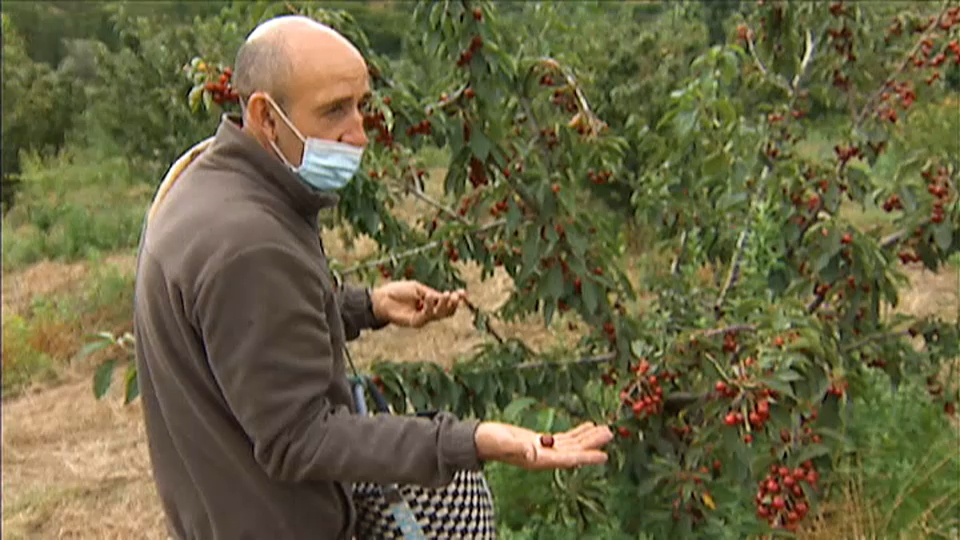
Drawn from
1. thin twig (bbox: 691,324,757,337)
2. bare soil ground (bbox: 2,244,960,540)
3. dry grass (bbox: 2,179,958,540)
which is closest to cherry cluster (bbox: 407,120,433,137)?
thin twig (bbox: 691,324,757,337)

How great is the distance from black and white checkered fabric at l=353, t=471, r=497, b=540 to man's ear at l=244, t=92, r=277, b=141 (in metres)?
0.57

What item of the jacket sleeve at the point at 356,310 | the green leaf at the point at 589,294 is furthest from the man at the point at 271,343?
the green leaf at the point at 589,294

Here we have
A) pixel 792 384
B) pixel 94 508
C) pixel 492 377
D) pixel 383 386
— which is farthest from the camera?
A: pixel 94 508

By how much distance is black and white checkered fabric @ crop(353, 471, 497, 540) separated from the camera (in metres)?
1.48

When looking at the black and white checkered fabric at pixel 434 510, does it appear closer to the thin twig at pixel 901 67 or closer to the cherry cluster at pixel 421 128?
the cherry cluster at pixel 421 128

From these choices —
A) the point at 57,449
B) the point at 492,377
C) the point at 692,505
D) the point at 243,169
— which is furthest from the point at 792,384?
the point at 57,449

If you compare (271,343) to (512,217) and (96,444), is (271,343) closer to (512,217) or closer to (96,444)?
(512,217)

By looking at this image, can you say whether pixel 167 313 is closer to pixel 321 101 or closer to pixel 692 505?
pixel 321 101

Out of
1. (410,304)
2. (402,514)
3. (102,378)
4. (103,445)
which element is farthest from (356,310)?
(103,445)

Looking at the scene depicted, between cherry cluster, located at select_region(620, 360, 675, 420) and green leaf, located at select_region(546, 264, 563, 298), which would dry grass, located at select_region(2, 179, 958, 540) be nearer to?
cherry cluster, located at select_region(620, 360, 675, 420)

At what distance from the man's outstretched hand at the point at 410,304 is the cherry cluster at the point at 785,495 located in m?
0.82

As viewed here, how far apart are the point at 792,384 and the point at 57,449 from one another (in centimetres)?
360

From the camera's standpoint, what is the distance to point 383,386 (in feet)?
8.07

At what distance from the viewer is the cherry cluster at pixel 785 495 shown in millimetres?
2070
